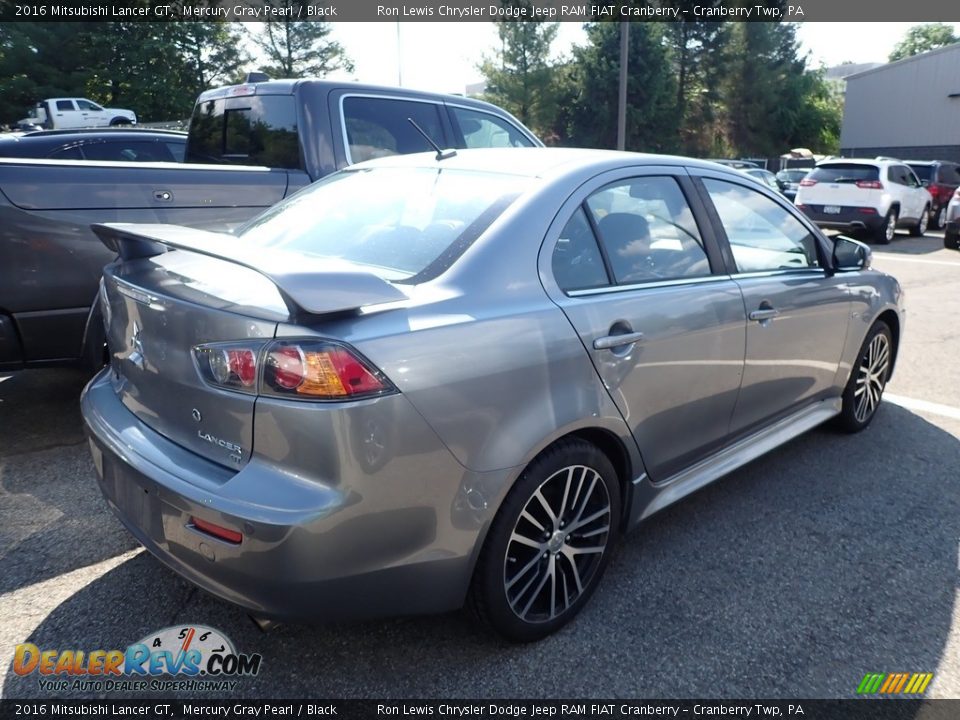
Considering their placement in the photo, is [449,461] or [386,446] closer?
[386,446]

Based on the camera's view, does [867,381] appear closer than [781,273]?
No

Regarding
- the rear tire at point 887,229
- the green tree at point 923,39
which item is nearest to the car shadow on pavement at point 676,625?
the rear tire at point 887,229

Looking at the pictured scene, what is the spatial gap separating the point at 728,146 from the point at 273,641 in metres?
50.6

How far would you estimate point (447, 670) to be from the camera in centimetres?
236

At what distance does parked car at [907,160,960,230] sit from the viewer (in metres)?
17.8

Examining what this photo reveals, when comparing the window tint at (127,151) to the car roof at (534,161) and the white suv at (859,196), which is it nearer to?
the car roof at (534,161)

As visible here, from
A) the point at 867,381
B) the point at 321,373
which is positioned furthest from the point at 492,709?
the point at 867,381

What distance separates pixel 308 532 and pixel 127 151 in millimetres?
6222

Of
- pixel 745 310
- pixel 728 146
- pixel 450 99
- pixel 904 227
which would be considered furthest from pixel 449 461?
pixel 728 146

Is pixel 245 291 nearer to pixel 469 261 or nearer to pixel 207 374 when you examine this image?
pixel 207 374

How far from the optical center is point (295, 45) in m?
42.7

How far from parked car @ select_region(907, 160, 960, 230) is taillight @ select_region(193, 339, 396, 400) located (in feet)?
63.0

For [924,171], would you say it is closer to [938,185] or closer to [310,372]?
[938,185]

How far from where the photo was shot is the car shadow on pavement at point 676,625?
2314 millimetres
